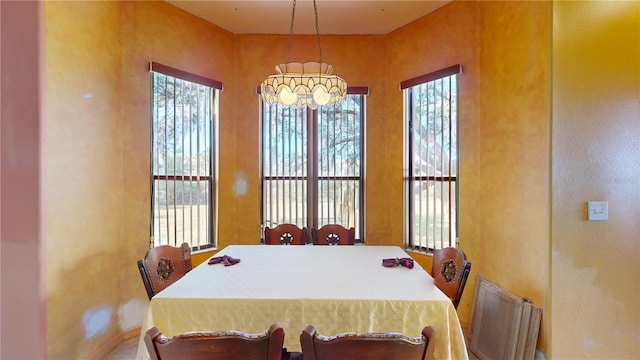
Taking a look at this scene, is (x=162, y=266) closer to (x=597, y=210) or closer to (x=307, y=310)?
(x=307, y=310)

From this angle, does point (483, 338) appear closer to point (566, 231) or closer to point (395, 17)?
point (566, 231)

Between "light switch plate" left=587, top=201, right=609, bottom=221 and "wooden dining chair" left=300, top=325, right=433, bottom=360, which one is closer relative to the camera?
"wooden dining chair" left=300, top=325, right=433, bottom=360

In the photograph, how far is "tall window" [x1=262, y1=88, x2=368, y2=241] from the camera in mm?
3652

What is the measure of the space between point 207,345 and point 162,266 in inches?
49.6

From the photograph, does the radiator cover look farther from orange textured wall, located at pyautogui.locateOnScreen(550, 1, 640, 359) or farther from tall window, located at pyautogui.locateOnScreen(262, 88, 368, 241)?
tall window, located at pyautogui.locateOnScreen(262, 88, 368, 241)

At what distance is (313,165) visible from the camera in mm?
3672

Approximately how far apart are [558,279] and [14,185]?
10.9ft

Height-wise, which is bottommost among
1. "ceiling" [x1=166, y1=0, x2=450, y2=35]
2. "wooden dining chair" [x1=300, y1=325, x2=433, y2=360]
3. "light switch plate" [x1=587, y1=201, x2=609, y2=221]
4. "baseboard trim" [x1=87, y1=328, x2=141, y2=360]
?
"baseboard trim" [x1=87, y1=328, x2=141, y2=360]

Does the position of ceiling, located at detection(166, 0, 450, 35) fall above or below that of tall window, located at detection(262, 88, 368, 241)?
above

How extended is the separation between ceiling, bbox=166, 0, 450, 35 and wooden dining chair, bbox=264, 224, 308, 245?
2130 mm

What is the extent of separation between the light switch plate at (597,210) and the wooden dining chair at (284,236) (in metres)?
2.13

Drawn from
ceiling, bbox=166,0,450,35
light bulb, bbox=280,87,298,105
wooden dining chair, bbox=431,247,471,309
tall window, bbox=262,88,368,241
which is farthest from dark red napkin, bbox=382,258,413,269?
ceiling, bbox=166,0,450,35

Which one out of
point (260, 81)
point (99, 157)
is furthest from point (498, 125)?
point (99, 157)

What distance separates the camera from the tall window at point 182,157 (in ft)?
9.78
